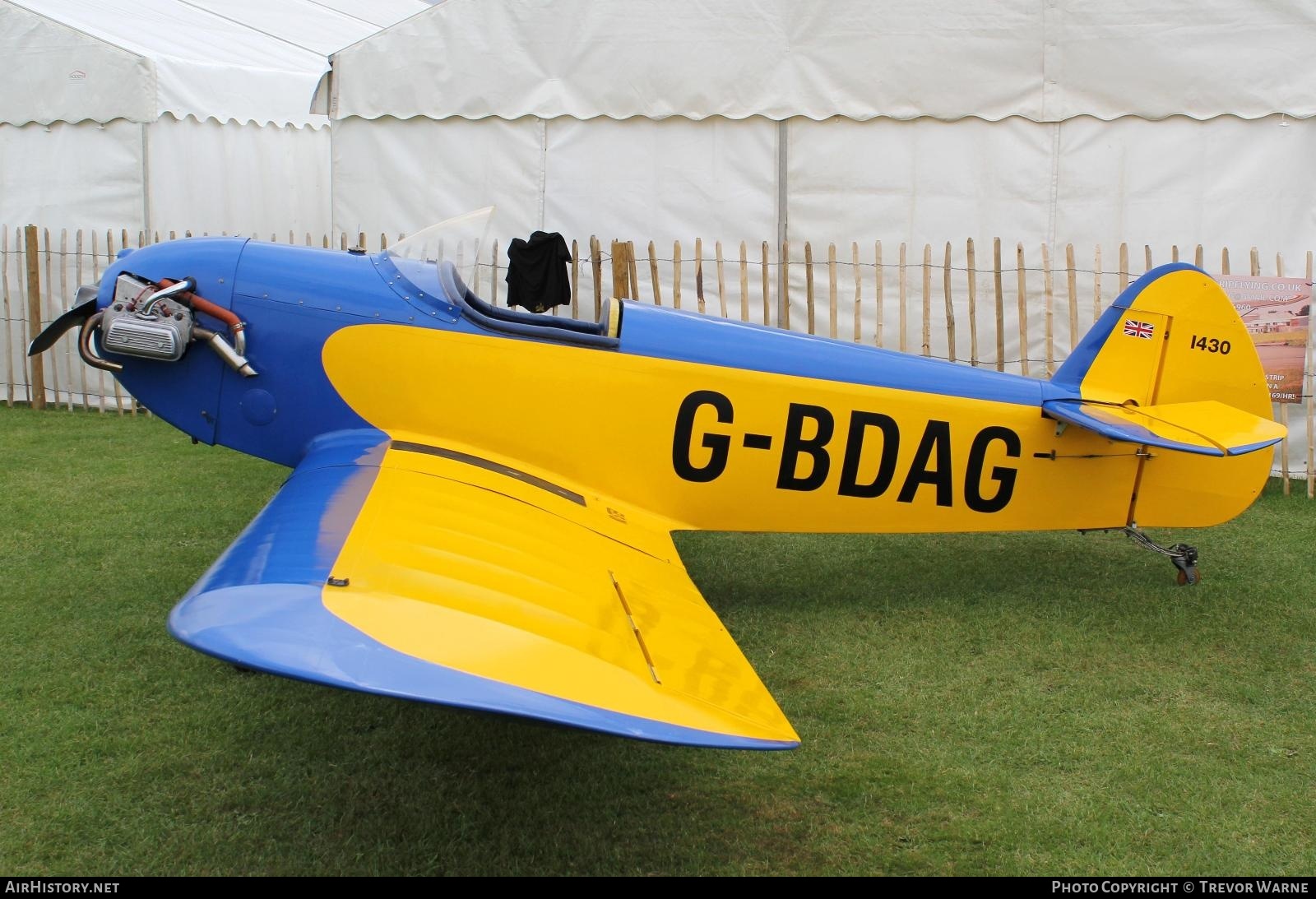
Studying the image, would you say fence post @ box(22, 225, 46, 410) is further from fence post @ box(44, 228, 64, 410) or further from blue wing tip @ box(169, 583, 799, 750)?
blue wing tip @ box(169, 583, 799, 750)

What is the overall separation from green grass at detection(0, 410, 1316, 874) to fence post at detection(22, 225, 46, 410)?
195 inches

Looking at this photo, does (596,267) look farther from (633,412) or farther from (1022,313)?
(633,412)

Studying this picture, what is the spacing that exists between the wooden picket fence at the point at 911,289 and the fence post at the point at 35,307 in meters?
0.95

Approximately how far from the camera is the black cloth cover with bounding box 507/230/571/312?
900 cm

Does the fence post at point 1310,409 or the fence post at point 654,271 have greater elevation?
the fence post at point 654,271

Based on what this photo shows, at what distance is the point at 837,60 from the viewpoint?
29.1 ft

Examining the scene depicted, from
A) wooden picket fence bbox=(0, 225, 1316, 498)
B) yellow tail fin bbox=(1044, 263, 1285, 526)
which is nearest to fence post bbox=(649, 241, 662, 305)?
wooden picket fence bbox=(0, 225, 1316, 498)

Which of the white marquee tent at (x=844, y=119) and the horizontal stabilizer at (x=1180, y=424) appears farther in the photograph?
the white marquee tent at (x=844, y=119)

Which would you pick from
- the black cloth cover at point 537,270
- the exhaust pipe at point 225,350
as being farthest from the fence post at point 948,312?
the exhaust pipe at point 225,350

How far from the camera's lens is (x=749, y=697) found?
9.78 ft

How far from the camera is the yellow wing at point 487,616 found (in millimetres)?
2652

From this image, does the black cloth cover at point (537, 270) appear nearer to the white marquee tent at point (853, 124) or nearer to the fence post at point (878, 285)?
the white marquee tent at point (853, 124)

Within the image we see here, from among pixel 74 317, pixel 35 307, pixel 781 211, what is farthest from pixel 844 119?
pixel 35 307
